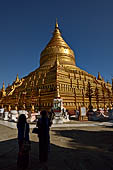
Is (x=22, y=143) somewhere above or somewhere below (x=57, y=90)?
below

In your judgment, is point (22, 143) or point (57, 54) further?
point (57, 54)

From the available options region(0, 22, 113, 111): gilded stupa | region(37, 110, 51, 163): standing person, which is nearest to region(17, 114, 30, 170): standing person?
region(37, 110, 51, 163): standing person

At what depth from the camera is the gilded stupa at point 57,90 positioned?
77.5 ft

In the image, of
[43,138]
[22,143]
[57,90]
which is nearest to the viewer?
[22,143]

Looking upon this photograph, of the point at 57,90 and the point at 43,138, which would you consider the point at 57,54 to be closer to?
the point at 57,90

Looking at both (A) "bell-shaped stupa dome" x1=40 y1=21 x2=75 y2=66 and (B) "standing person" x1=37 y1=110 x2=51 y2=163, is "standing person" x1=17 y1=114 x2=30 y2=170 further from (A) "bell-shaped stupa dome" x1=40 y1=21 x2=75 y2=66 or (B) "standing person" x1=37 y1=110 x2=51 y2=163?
(A) "bell-shaped stupa dome" x1=40 y1=21 x2=75 y2=66

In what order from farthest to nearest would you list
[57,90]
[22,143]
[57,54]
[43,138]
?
[57,54]
[57,90]
[43,138]
[22,143]

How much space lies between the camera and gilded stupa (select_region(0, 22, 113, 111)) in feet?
77.5

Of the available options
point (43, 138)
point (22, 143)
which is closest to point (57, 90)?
point (43, 138)

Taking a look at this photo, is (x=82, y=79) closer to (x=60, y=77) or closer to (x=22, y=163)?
(x=60, y=77)

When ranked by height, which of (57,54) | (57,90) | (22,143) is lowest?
(22,143)

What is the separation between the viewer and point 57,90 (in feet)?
70.2

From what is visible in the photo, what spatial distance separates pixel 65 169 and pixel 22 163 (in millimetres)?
1087

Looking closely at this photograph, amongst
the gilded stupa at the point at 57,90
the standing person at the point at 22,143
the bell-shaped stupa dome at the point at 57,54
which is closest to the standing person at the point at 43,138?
the standing person at the point at 22,143
